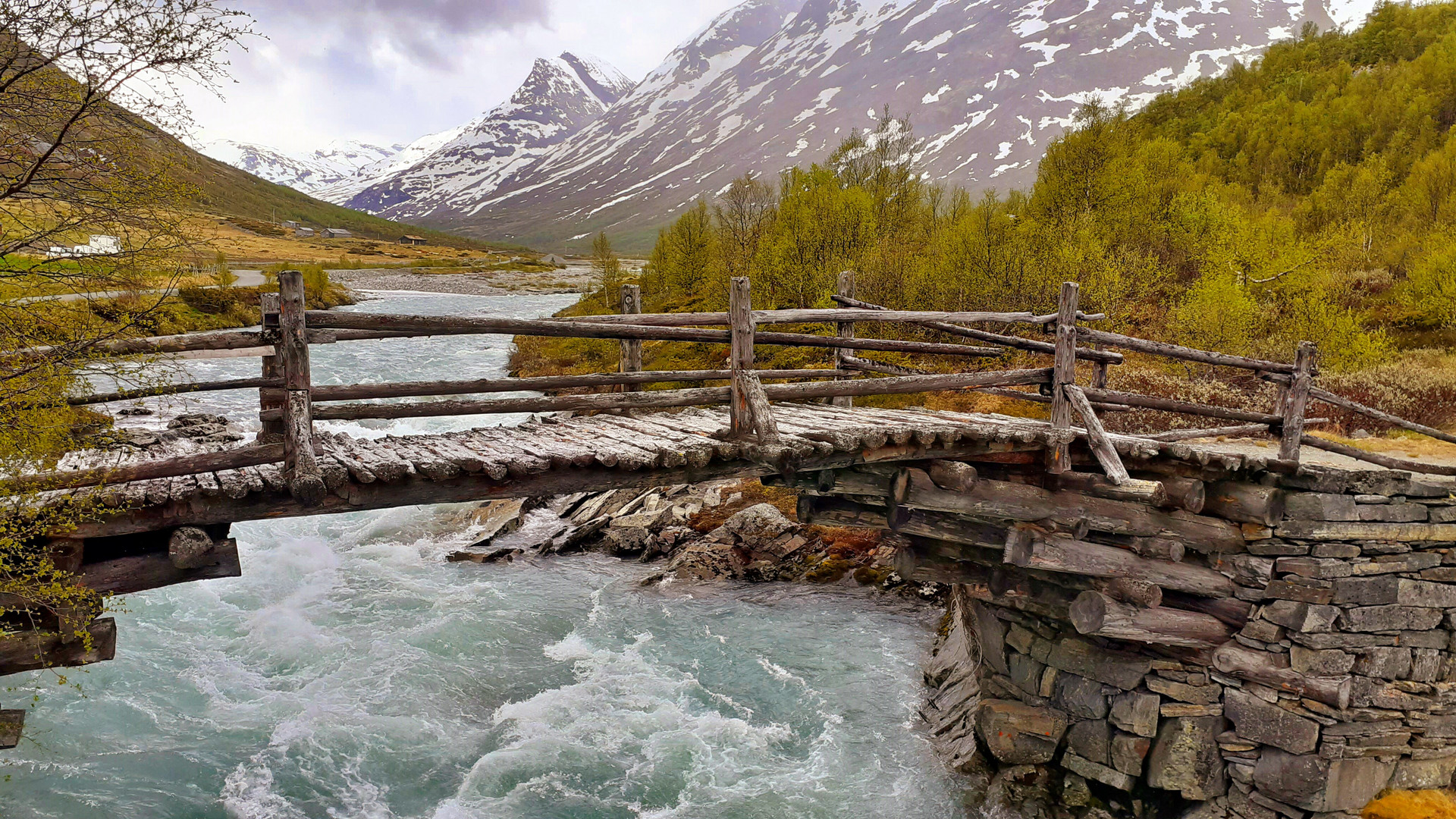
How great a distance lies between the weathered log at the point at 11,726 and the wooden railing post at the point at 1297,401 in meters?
11.4

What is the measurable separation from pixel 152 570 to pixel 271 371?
5.45ft

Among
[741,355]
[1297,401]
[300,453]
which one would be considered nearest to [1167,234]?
[1297,401]

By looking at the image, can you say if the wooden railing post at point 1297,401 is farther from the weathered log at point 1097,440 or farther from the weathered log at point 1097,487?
the weathered log at point 1097,440

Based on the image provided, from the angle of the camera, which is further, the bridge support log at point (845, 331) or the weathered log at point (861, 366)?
the bridge support log at point (845, 331)

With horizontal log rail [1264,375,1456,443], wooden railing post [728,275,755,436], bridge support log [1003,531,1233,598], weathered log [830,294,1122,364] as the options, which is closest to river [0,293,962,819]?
bridge support log [1003,531,1233,598]

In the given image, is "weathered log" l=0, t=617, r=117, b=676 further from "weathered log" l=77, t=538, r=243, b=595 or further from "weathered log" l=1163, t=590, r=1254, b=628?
"weathered log" l=1163, t=590, r=1254, b=628

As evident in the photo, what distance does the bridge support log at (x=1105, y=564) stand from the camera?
26.7ft

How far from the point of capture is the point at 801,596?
15.1 m

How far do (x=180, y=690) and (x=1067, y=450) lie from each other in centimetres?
1312

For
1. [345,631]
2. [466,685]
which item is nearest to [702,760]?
[466,685]

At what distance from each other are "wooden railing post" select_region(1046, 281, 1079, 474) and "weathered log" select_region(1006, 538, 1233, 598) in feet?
2.78

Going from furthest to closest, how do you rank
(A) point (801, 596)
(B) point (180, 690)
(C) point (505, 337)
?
(C) point (505, 337) → (A) point (801, 596) → (B) point (180, 690)

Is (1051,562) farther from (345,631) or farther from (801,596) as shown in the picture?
(345,631)

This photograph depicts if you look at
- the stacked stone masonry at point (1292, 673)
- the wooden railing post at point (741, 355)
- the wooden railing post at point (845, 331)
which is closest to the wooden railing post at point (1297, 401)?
the stacked stone masonry at point (1292, 673)
